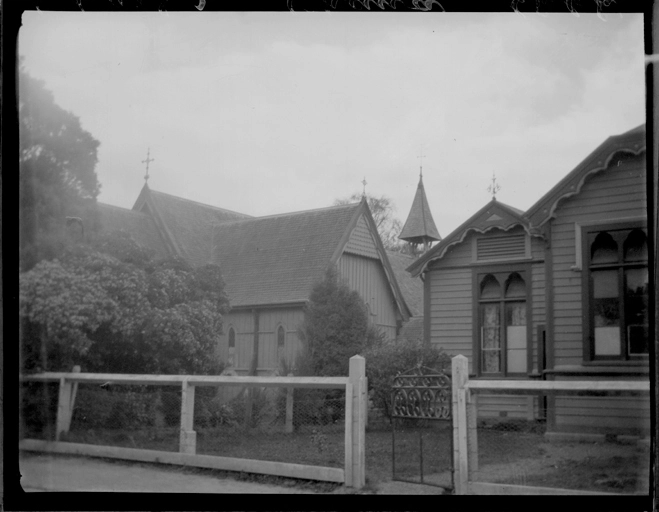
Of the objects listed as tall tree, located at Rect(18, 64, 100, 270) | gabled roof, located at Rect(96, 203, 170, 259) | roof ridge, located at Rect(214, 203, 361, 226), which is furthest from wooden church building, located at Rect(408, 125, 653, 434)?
tall tree, located at Rect(18, 64, 100, 270)

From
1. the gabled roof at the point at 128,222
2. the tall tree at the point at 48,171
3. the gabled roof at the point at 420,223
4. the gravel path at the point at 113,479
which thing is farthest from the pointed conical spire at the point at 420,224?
the tall tree at the point at 48,171

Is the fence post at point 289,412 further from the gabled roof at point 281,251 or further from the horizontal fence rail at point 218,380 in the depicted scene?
the gabled roof at point 281,251

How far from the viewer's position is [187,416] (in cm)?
339

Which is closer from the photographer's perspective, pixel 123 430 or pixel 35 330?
pixel 35 330

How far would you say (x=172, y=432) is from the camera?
11.2 feet

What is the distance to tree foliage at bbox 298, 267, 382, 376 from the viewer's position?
3.39 metres

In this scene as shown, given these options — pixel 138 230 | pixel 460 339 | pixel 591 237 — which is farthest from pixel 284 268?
pixel 591 237

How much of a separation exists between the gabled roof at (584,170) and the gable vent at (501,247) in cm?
13

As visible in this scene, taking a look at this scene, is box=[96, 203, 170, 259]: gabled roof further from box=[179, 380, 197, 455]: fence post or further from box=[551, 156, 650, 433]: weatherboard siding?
box=[551, 156, 650, 433]: weatherboard siding

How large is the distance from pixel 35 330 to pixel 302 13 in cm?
195

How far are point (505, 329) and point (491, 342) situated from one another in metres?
0.10

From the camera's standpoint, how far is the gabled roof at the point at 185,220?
328cm

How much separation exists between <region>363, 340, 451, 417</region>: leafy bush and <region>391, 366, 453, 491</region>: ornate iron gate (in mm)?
46

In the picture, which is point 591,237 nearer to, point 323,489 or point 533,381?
point 533,381
